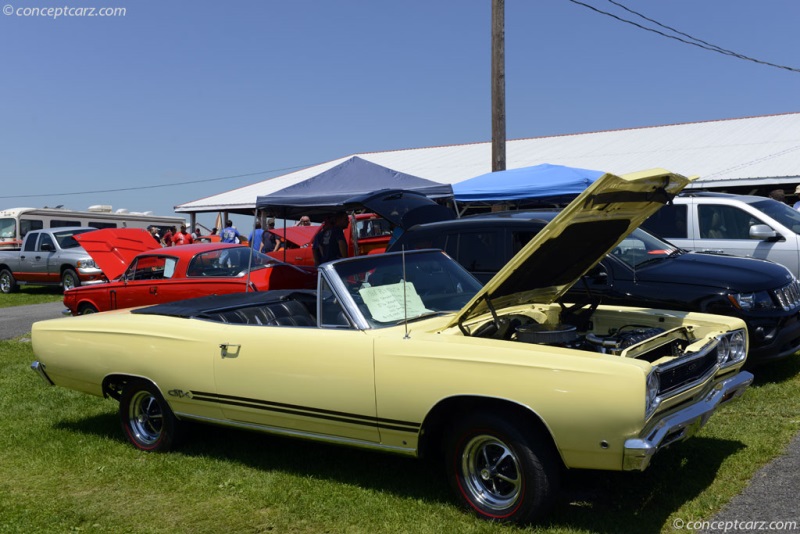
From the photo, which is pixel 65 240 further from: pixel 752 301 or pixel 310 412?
pixel 752 301

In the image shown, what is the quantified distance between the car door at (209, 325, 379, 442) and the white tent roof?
46.9 ft

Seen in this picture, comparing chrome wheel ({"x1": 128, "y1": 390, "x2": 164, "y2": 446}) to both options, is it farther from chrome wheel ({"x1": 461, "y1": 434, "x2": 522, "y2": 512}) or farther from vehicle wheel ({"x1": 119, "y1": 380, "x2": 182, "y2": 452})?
chrome wheel ({"x1": 461, "y1": 434, "x2": 522, "y2": 512})

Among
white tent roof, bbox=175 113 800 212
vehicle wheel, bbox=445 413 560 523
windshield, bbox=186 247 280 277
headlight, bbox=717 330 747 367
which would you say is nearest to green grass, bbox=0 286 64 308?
white tent roof, bbox=175 113 800 212

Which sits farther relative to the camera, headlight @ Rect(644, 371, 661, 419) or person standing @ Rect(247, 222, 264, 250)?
person standing @ Rect(247, 222, 264, 250)

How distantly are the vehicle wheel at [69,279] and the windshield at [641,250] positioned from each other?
1490 centimetres

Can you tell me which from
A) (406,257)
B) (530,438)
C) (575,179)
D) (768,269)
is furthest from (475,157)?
(530,438)

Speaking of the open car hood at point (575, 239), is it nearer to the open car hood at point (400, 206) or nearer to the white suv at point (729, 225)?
the open car hood at point (400, 206)

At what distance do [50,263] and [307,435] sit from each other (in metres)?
16.8

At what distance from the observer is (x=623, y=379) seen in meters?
3.54

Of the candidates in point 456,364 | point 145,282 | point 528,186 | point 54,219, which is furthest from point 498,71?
point 54,219

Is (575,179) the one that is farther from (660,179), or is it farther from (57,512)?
(57,512)

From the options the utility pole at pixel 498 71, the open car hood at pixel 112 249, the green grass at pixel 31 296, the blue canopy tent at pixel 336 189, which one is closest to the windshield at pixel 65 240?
the green grass at pixel 31 296

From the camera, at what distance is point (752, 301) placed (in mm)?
6566

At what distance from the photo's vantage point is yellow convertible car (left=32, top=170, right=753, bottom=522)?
147 inches
